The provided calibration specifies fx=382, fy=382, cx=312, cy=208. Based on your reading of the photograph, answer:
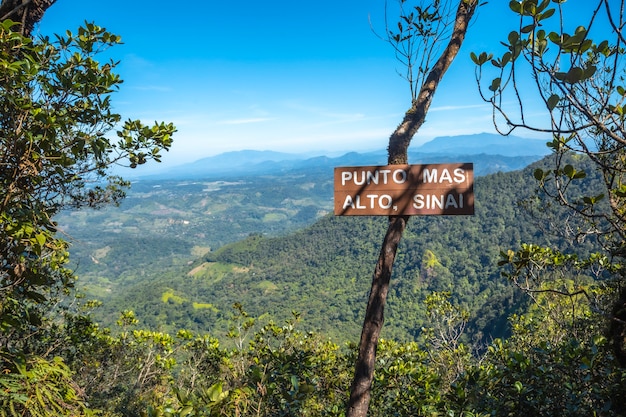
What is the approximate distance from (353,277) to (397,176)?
290ft

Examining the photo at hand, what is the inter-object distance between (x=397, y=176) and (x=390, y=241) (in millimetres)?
470

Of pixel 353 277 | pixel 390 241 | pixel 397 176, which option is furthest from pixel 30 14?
pixel 353 277

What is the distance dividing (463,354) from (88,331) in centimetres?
689

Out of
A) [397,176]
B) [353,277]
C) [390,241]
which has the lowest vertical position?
[353,277]

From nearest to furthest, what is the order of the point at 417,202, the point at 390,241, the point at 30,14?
1. the point at 417,202
2. the point at 390,241
3. the point at 30,14

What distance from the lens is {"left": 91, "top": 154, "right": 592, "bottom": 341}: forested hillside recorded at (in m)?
65.4

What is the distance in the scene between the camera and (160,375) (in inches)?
360

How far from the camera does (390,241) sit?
243cm

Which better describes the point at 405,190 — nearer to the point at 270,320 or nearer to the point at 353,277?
the point at 270,320

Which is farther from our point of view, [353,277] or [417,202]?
[353,277]

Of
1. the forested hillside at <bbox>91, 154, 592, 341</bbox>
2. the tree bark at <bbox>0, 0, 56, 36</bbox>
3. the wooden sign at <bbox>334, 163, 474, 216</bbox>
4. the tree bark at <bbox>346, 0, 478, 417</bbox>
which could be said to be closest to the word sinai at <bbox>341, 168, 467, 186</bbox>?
the wooden sign at <bbox>334, 163, 474, 216</bbox>

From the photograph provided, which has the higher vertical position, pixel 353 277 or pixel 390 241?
pixel 390 241

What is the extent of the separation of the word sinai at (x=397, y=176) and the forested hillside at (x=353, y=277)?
51.3 m

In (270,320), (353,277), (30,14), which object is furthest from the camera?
(353,277)
